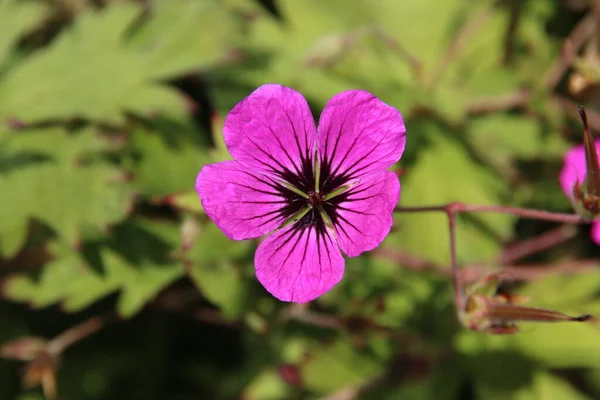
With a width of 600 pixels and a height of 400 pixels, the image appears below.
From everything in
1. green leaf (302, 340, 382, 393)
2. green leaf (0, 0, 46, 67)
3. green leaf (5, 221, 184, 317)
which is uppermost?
green leaf (0, 0, 46, 67)

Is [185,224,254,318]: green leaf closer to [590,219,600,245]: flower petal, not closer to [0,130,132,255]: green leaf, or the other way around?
[0,130,132,255]: green leaf

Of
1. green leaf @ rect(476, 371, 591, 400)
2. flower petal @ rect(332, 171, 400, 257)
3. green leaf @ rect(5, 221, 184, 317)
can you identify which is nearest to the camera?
flower petal @ rect(332, 171, 400, 257)

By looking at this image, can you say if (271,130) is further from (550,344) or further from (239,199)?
(550,344)

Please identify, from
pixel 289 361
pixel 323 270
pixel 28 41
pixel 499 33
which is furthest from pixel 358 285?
pixel 28 41

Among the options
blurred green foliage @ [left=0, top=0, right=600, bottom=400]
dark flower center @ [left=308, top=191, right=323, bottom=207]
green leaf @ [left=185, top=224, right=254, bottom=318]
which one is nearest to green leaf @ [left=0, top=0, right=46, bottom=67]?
blurred green foliage @ [left=0, top=0, right=600, bottom=400]

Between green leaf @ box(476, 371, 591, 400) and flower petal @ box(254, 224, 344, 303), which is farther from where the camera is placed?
green leaf @ box(476, 371, 591, 400)

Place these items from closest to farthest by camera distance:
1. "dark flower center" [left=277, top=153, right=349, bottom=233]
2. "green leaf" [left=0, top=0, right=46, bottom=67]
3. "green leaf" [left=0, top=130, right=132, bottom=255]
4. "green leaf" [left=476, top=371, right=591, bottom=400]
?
"dark flower center" [left=277, top=153, right=349, bottom=233] < "green leaf" [left=0, top=130, right=132, bottom=255] < "green leaf" [left=0, top=0, right=46, bottom=67] < "green leaf" [left=476, top=371, right=591, bottom=400]
